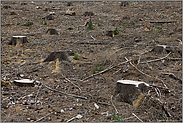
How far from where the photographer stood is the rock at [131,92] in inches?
142

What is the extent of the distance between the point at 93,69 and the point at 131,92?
5.23 feet

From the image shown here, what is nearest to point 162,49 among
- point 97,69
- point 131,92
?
point 97,69

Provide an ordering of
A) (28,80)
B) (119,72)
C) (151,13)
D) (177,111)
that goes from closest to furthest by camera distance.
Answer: (177,111) < (28,80) < (119,72) < (151,13)

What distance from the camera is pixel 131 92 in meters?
3.66

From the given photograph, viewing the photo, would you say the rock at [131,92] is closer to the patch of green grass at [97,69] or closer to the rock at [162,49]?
the patch of green grass at [97,69]

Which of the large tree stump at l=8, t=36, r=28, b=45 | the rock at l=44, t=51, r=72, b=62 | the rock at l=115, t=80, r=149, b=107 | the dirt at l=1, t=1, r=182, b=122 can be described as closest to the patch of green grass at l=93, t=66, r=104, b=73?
the dirt at l=1, t=1, r=182, b=122

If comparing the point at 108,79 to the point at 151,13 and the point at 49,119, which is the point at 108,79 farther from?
the point at 151,13

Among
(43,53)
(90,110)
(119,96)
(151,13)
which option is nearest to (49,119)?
(90,110)

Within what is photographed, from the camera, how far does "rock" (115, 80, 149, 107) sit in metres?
3.61

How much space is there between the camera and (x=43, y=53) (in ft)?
21.6

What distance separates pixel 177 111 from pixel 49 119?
79.3 inches

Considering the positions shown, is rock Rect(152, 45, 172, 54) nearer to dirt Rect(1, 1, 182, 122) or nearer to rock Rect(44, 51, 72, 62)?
dirt Rect(1, 1, 182, 122)

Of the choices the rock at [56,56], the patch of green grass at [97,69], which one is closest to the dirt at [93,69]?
the patch of green grass at [97,69]

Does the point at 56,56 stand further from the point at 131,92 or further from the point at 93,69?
the point at 131,92
